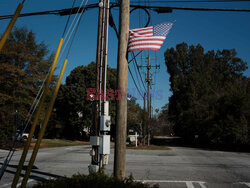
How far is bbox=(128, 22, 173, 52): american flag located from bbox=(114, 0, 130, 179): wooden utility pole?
0.63ft

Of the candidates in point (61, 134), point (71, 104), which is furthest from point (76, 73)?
point (61, 134)

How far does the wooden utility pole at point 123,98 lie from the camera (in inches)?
209

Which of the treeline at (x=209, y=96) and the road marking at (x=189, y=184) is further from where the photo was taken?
the treeline at (x=209, y=96)

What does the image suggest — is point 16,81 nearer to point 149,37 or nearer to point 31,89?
point 31,89

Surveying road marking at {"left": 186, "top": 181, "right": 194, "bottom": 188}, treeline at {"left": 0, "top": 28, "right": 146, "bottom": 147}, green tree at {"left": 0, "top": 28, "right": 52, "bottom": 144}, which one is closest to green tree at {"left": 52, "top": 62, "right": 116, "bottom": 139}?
treeline at {"left": 0, "top": 28, "right": 146, "bottom": 147}

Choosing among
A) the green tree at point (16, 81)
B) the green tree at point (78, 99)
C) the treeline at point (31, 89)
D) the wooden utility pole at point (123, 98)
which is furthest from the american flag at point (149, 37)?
the green tree at point (78, 99)

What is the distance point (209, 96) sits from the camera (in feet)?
111

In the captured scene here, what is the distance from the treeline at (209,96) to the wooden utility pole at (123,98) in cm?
2269

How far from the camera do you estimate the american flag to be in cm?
583

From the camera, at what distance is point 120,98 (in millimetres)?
5574

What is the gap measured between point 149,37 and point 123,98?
1815 mm

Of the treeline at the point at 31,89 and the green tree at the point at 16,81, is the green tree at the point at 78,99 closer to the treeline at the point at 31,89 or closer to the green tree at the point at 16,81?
the treeline at the point at 31,89

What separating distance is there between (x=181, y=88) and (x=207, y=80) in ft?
16.1

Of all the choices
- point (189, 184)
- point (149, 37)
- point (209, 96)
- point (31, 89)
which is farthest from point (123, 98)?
point (209, 96)
